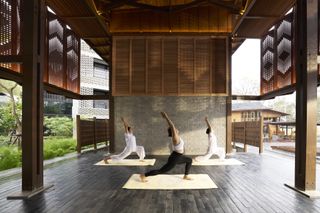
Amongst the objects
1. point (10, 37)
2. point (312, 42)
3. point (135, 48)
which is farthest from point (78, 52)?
point (312, 42)

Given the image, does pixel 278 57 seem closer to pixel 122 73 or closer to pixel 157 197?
pixel 122 73

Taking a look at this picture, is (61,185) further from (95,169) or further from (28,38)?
(28,38)

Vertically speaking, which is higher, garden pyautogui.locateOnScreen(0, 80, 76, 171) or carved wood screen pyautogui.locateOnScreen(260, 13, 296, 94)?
carved wood screen pyautogui.locateOnScreen(260, 13, 296, 94)

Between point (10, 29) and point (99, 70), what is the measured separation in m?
22.4

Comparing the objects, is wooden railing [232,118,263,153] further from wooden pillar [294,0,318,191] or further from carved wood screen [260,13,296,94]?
wooden pillar [294,0,318,191]

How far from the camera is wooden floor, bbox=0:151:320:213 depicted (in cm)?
471

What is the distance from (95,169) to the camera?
8.64 m

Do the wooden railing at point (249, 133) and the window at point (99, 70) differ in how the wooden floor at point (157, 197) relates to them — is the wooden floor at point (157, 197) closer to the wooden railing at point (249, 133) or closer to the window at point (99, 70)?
the wooden railing at point (249, 133)

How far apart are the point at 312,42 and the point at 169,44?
22.5 feet

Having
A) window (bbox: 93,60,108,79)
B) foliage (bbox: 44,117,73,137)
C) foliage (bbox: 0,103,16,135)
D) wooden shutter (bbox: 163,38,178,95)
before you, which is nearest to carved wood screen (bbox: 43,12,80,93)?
wooden shutter (bbox: 163,38,178,95)

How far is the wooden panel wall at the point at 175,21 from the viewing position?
40.5 feet

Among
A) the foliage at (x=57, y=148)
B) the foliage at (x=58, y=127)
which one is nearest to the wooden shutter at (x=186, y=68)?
the foliage at (x=57, y=148)

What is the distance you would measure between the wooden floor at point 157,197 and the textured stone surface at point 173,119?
438 cm

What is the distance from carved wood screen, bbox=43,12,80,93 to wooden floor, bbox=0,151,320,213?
12.7 feet
